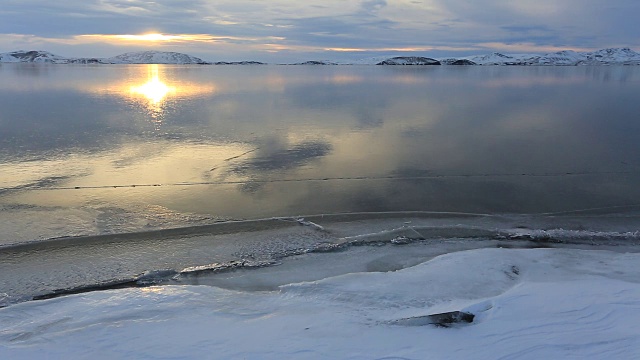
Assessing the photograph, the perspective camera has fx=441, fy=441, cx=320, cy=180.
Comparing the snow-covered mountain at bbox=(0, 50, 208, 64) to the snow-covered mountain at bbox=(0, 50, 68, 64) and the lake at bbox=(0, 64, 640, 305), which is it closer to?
the snow-covered mountain at bbox=(0, 50, 68, 64)

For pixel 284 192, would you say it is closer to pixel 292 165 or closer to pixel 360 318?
pixel 292 165

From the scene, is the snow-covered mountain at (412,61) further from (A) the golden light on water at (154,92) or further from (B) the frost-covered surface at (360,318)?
(B) the frost-covered surface at (360,318)

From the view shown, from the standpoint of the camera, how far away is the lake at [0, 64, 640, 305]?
223 inches

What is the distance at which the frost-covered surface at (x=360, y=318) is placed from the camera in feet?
11.7

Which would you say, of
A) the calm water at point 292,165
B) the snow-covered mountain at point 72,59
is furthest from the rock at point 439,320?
the snow-covered mountain at point 72,59

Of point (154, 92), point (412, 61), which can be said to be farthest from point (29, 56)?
point (154, 92)

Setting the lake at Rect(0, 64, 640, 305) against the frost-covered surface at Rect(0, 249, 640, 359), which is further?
the lake at Rect(0, 64, 640, 305)

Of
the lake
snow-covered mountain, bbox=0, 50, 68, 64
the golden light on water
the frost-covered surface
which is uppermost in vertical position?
snow-covered mountain, bbox=0, 50, 68, 64

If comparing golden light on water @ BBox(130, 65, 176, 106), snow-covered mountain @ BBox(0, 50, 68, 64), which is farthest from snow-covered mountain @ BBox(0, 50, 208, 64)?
golden light on water @ BBox(130, 65, 176, 106)

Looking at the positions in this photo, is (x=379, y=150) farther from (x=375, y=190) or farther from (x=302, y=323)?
(x=302, y=323)

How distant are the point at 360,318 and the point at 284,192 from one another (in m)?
3.97

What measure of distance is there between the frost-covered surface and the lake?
20.3 inches

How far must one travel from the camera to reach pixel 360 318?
4137 millimetres

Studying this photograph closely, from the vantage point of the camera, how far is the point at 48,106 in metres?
18.2
